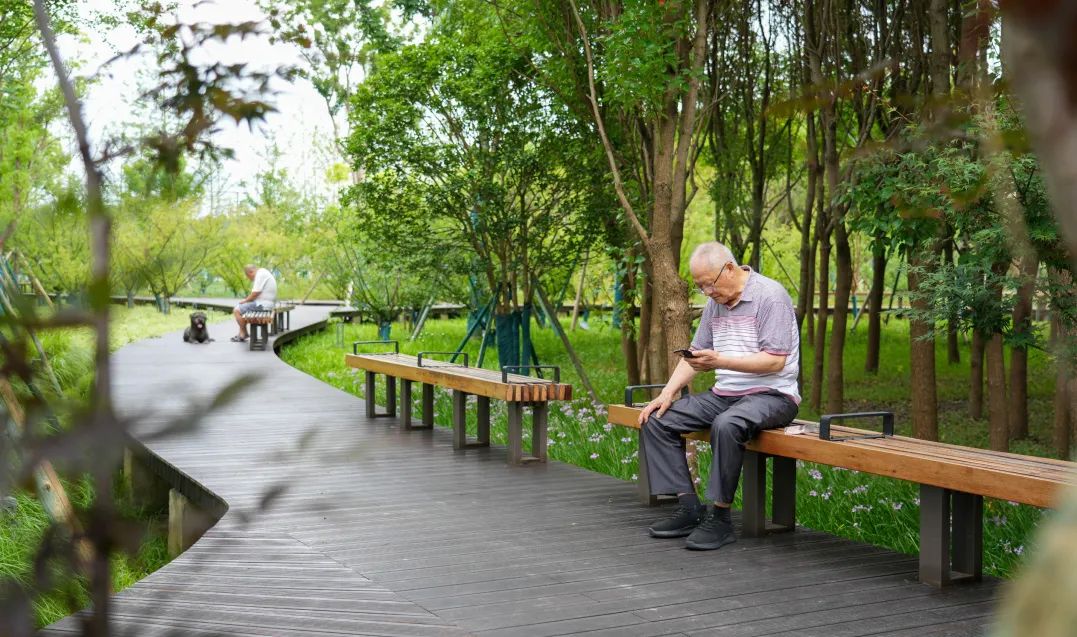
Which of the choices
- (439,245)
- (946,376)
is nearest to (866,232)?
(439,245)

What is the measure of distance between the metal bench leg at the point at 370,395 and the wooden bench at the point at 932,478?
4.42 meters

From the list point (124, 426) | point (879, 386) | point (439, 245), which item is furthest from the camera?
point (879, 386)

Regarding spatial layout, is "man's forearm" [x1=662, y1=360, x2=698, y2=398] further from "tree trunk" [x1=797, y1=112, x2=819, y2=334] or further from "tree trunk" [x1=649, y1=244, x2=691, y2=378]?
"tree trunk" [x1=797, y1=112, x2=819, y2=334]

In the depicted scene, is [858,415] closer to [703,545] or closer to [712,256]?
[703,545]

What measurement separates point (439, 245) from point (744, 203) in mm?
3698

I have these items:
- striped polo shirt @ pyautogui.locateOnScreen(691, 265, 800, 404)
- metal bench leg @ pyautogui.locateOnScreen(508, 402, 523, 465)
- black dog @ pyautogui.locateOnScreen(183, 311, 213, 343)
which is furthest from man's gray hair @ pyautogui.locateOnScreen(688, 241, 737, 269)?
black dog @ pyautogui.locateOnScreen(183, 311, 213, 343)

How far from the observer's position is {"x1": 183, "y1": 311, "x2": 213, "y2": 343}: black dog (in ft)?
53.7

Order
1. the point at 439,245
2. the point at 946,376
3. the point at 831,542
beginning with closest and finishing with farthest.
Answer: the point at 831,542 < the point at 439,245 < the point at 946,376

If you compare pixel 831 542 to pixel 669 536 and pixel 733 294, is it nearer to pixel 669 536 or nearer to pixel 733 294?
pixel 669 536

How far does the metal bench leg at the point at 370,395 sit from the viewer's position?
8.73 m

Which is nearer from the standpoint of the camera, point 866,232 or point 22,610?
point 22,610

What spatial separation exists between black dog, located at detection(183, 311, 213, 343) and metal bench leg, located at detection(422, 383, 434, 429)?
9159 mm

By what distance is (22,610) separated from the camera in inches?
42.2

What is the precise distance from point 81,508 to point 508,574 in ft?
9.93
